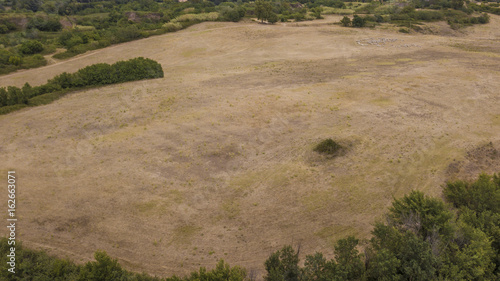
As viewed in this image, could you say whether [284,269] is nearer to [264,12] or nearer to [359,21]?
[359,21]

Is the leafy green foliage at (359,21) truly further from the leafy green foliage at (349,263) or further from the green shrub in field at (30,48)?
the leafy green foliage at (349,263)

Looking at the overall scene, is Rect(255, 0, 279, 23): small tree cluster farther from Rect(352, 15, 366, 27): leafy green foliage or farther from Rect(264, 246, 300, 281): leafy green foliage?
Rect(264, 246, 300, 281): leafy green foliage

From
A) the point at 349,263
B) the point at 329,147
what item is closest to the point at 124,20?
the point at 329,147

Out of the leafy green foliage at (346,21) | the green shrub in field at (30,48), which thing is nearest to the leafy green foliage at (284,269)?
the green shrub in field at (30,48)

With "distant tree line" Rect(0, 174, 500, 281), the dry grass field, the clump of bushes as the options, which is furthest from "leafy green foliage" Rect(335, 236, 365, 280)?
the clump of bushes

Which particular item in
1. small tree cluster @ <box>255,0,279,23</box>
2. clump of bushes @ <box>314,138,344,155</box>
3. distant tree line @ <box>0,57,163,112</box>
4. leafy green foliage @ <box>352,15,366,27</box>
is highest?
small tree cluster @ <box>255,0,279,23</box>

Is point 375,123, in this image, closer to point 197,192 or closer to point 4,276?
point 197,192

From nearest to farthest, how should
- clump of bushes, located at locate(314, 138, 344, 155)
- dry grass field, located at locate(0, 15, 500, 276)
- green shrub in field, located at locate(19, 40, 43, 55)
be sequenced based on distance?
dry grass field, located at locate(0, 15, 500, 276) < clump of bushes, located at locate(314, 138, 344, 155) < green shrub in field, located at locate(19, 40, 43, 55)
